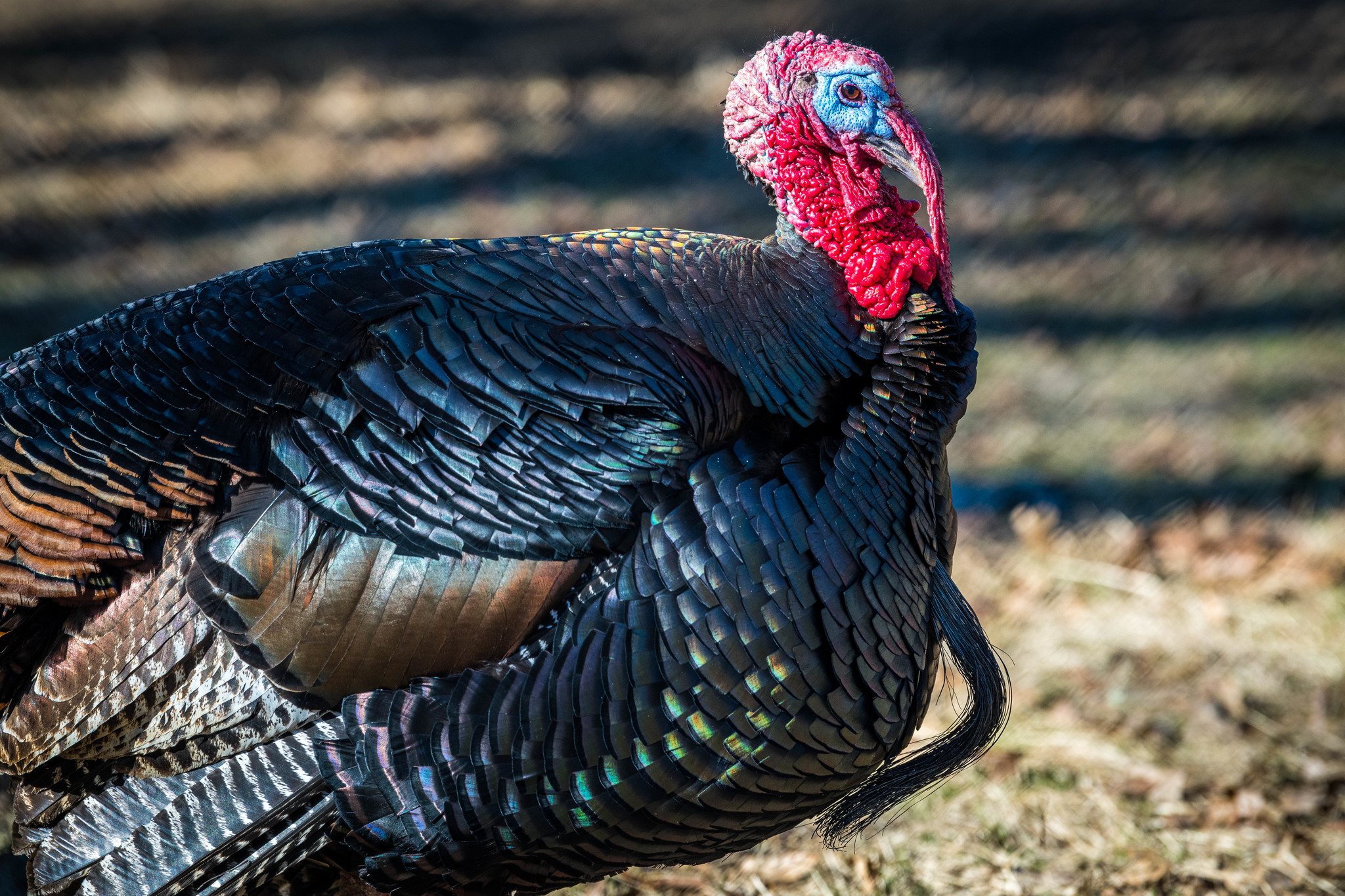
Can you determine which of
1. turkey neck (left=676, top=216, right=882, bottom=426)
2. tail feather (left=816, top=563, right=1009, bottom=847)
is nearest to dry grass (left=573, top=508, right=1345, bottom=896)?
tail feather (left=816, top=563, right=1009, bottom=847)

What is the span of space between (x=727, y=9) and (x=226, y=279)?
300 inches

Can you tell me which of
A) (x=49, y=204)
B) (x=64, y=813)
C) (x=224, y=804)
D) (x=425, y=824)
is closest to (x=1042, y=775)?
(x=425, y=824)

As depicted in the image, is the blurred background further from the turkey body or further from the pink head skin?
the turkey body

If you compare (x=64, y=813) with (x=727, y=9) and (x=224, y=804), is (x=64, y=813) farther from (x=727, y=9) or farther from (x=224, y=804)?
(x=727, y=9)

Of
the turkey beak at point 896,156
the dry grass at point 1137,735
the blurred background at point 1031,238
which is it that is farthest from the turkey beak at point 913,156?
the dry grass at point 1137,735

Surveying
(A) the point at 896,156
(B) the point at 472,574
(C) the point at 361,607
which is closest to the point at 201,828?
(C) the point at 361,607

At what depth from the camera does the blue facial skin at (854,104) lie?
7.73 feet

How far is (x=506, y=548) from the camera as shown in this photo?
7.11 ft

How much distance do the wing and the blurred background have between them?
0.91 meters

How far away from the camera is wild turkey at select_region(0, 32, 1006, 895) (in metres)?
2.14

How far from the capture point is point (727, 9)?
9.38 m

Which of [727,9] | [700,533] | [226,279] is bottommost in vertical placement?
[727,9]

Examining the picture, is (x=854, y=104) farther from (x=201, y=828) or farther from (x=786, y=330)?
(x=201, y=828)

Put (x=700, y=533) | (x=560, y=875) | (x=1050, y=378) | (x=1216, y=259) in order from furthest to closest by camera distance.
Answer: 1. (x=1216, y=259)
2. (x=1050, y=378)
3. (x=560, y=875)
4. (x=700, y=533)
